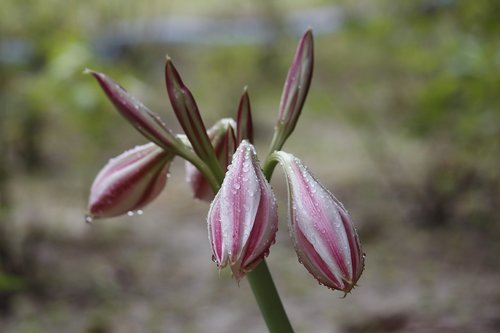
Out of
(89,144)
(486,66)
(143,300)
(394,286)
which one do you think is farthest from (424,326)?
(89,144)

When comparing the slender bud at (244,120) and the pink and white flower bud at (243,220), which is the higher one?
the slender bud at (244,120)

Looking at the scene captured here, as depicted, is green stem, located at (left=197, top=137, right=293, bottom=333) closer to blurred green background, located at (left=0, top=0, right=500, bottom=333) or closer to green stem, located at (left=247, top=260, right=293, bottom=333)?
green stem, located at (left=247, top=260, right=293, bottom=333)

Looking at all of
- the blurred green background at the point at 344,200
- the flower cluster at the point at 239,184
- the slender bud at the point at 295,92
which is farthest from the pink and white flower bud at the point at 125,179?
the blurred green background at the point at 344,200

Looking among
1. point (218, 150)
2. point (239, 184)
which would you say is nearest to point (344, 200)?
point (218, 150)

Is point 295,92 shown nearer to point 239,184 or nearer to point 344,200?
point 239,184

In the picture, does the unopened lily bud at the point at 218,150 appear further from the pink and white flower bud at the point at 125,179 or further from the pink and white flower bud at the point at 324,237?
the pink and white flower bud at the point at 324,237

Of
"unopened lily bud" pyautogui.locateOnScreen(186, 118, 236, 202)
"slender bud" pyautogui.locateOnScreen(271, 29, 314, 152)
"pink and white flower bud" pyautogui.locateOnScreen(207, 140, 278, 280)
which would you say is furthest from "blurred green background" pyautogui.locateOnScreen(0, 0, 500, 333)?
"pink and white flower bud" pyautogui.locateOnScreen(207, 140, 278, 280)
